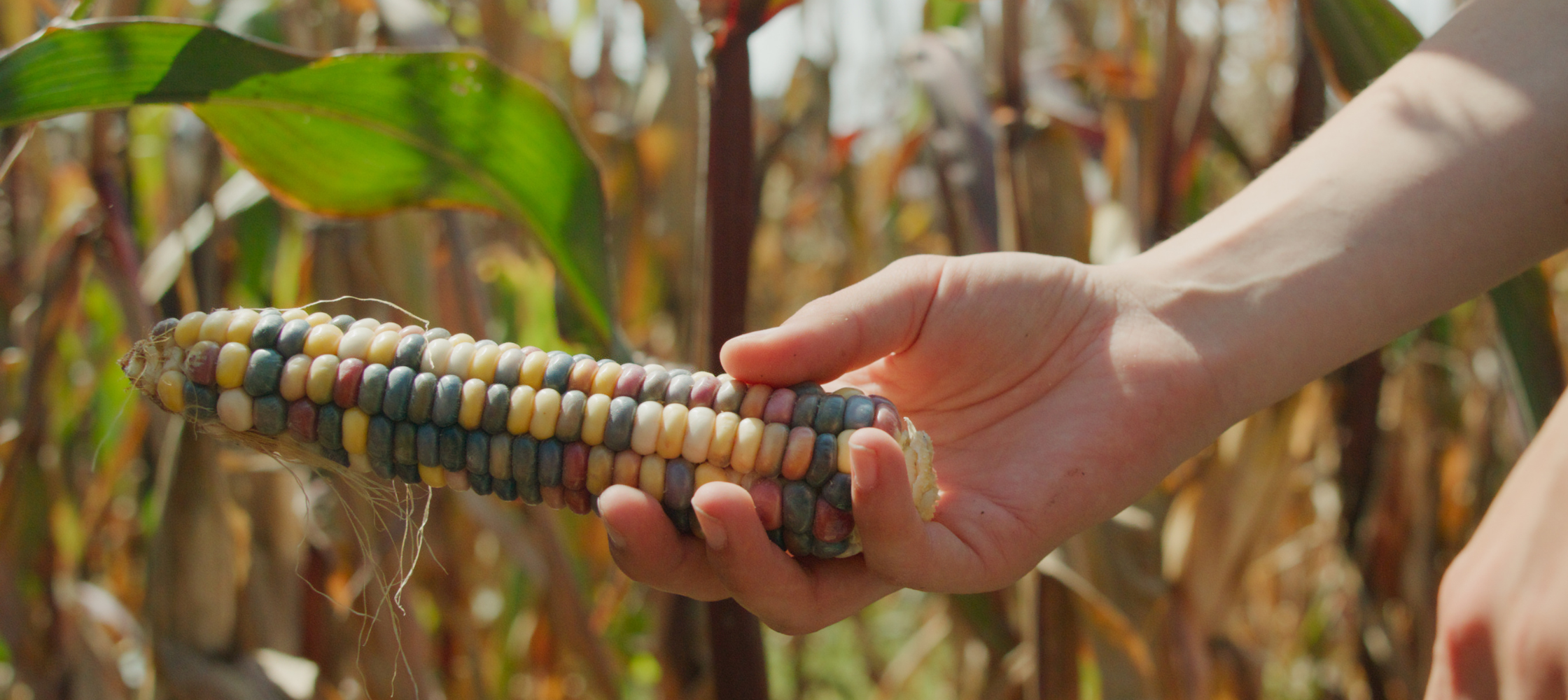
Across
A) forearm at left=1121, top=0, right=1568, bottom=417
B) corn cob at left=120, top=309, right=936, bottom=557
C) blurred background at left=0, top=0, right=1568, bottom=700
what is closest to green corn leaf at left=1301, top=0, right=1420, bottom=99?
blurred background at left=0, top=0, right=1568, bottom=700

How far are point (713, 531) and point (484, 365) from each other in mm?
226

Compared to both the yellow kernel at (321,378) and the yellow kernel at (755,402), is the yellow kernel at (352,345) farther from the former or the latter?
the yellow kernel at (755,402)

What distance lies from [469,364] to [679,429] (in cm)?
18

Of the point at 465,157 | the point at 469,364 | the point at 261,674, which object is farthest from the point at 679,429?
the point at 261,674

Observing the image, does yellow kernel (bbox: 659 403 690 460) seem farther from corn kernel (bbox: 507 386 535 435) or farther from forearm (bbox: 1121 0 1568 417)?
forearm (bbox: 1121 0 1568 417)

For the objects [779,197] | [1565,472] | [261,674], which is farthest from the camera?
[779,197]

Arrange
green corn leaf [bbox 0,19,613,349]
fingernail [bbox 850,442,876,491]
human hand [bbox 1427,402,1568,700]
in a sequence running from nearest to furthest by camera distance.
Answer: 1. human hand [bbox 1427,402,1568,700]
2. fingernail [bbox 850,442,876,491]
3. green corn leaf [bbox 0,19,613,349]

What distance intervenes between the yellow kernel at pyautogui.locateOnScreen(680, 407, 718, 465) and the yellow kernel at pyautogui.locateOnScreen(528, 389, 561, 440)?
0.10 metres

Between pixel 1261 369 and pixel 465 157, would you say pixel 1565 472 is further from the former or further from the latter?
pixel 465 157

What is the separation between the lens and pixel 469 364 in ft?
2.43

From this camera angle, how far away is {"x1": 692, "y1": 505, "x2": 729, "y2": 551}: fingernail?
689mm

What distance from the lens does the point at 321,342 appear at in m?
0.73

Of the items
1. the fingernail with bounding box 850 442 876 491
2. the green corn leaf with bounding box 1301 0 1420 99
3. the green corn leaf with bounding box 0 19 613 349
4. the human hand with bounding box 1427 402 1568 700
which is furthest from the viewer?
the green corn leaf with bounding box 1301 0 1420 99

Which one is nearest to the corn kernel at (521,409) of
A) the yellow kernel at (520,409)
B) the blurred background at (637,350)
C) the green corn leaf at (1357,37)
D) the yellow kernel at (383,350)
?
the yellow kernel at (520,409)
